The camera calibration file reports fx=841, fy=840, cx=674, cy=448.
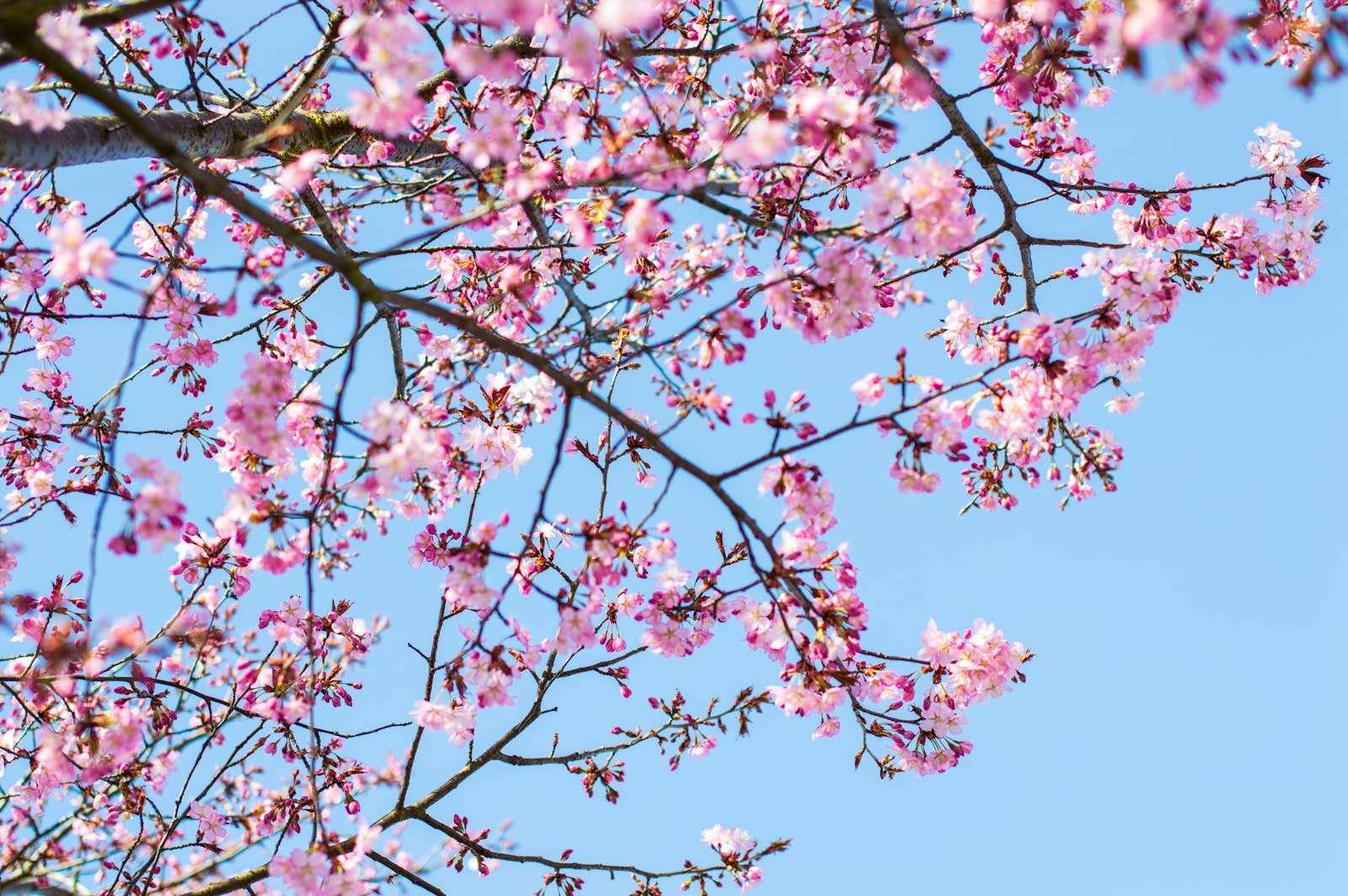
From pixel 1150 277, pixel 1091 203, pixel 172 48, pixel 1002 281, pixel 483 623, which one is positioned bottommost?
pixel 483 623

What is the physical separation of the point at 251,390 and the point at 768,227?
207 cm

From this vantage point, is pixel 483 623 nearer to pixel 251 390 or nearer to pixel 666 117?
pixel 251 390

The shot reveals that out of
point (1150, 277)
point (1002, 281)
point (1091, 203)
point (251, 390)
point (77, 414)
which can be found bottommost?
point (251, 390)

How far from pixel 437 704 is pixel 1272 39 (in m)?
3.68

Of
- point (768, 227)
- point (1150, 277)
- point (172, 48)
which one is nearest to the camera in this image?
point (1150, 277)

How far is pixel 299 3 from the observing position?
2777 mm

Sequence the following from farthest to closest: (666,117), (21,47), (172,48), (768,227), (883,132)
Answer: (172,48) < (768,227) < (666,117) < (883,132) < (21,47)

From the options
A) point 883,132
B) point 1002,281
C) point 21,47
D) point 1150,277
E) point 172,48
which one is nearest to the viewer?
→ point 21,47

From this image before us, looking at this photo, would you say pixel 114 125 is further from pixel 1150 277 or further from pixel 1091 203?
pixel 1091 203

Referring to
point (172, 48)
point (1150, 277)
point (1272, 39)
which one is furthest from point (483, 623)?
point (172, 48)

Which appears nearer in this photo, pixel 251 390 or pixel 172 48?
pixel 251 390

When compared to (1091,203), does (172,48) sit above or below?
above

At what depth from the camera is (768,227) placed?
350 centimetres

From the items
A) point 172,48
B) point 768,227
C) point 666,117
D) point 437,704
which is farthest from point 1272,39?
point 172,48
